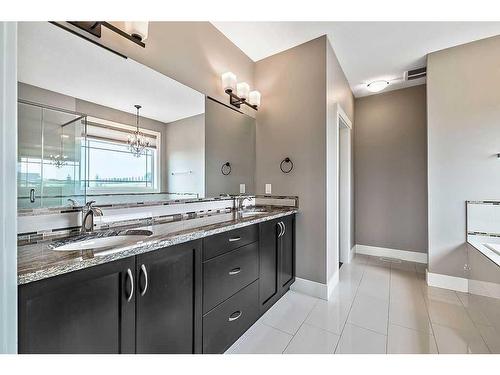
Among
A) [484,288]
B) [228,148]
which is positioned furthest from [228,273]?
[484,288]

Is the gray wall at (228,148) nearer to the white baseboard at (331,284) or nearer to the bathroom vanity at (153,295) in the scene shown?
the bathroom vanity at (153,295)

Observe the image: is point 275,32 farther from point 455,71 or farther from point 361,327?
point 361,327

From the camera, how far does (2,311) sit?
0.55 meters

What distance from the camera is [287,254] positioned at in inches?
90.2

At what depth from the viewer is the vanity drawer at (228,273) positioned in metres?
1.33

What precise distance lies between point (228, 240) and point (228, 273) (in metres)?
0.23

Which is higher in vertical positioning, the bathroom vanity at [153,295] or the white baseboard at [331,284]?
the bathroom vanity at [153,295]

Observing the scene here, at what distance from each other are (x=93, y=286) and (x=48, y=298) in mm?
132

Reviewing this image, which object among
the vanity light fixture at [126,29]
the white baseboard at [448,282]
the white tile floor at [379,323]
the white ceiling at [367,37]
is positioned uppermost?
the white ceiling at [367,37]

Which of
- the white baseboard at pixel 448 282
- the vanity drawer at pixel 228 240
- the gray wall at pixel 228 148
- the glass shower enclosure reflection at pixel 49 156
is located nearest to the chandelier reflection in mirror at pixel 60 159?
the glass shower enclosure reflection at pixel 49 156

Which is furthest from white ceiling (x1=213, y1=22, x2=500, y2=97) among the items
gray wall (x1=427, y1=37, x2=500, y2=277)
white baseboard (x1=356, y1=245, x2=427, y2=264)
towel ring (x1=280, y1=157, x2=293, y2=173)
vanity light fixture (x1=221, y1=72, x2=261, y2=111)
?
white baseboard (x1=356, y1=245, x2=427, y2=264)

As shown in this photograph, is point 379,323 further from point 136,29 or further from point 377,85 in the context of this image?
point 377,85

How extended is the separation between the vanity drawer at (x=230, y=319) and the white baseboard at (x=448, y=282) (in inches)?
88.5

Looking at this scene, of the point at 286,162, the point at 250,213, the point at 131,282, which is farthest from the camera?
the point at 286,162
